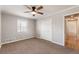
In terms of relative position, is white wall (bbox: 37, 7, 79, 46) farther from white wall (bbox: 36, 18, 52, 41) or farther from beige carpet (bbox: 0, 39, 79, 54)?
beige carpet (bbox: 0, 39, 79, 54)

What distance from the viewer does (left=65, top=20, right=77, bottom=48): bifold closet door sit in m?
2.48

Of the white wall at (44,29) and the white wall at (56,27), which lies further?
the white wall at (44,29)

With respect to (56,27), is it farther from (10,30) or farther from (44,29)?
(10,30)

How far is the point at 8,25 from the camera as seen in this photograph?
325 cm

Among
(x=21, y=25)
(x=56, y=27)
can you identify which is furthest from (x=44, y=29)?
(x=21, y=25)

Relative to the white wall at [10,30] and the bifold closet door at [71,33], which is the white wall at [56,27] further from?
the white wall at [10,30]

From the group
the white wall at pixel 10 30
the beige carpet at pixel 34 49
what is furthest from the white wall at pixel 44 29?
the beige carpet at pixel 34 49

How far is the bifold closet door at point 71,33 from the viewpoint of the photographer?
2.48 m

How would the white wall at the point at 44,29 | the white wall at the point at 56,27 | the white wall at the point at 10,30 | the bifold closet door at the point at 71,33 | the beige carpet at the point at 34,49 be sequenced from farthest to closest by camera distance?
the white wall at the point at 44,29 → the white wall at the point at 10,30 → the white wall at the point at 56,27 → the bifold closet door at the point at 71,33 → the beige carpet at the point at 34,49

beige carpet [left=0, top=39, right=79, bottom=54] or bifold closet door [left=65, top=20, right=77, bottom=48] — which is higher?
bifold closet door [left=65, top=20, right=77, bottom=48]

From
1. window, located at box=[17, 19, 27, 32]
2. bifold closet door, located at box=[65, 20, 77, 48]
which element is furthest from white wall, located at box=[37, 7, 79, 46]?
window, located at box=[17, 19, 27, 32]
